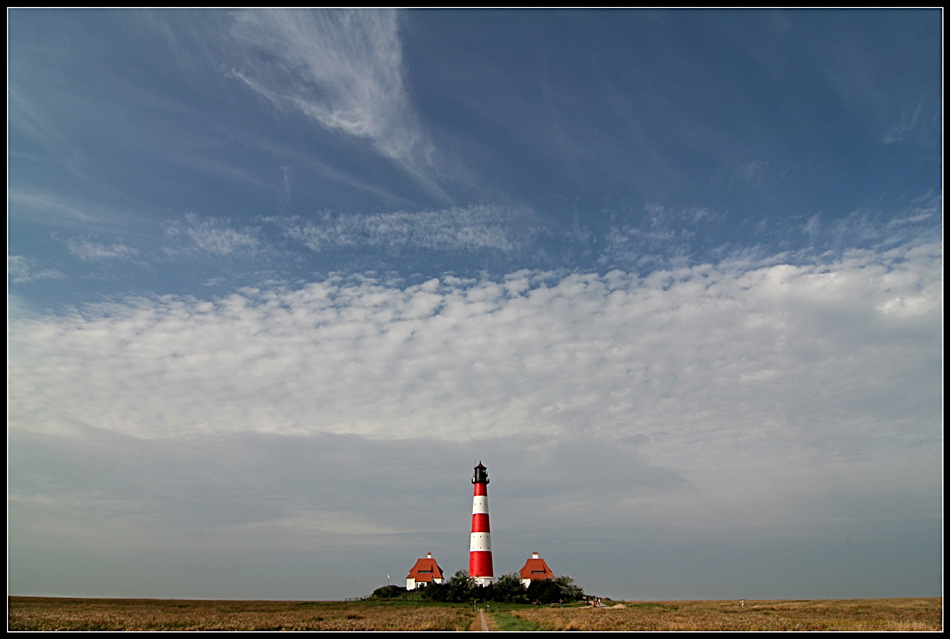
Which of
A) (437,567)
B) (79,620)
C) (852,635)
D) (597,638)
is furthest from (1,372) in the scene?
(437,567)

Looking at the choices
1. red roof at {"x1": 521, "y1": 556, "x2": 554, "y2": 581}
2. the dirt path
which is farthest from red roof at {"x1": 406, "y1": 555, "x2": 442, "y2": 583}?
the dirt path

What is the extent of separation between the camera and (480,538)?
77375mm

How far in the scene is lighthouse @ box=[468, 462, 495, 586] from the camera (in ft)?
248

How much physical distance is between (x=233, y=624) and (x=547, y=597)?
154 ft

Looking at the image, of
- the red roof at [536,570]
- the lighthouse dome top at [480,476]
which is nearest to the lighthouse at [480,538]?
the lighthouse dome top at [480,476]

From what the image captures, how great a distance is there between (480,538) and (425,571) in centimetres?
2486

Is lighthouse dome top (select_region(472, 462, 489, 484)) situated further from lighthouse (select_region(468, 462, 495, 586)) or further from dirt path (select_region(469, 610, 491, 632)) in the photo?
dirt path (select_region(469, 610, 491, 632))

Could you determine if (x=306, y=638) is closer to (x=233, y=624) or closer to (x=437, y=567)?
(x=233, y=624)

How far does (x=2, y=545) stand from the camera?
25688 mm

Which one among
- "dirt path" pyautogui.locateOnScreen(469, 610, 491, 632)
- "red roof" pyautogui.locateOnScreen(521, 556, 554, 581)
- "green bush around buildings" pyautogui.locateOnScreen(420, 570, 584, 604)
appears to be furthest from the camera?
"red roof" pyautogui.locateOnScreen(521, 556, 554, 581)

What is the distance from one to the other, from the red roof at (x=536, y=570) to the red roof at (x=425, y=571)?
44.1 ft

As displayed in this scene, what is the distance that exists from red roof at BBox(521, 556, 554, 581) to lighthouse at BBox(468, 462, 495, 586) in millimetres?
18535

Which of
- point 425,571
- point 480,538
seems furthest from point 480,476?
point 425,571

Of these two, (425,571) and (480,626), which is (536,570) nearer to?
(425,571)
